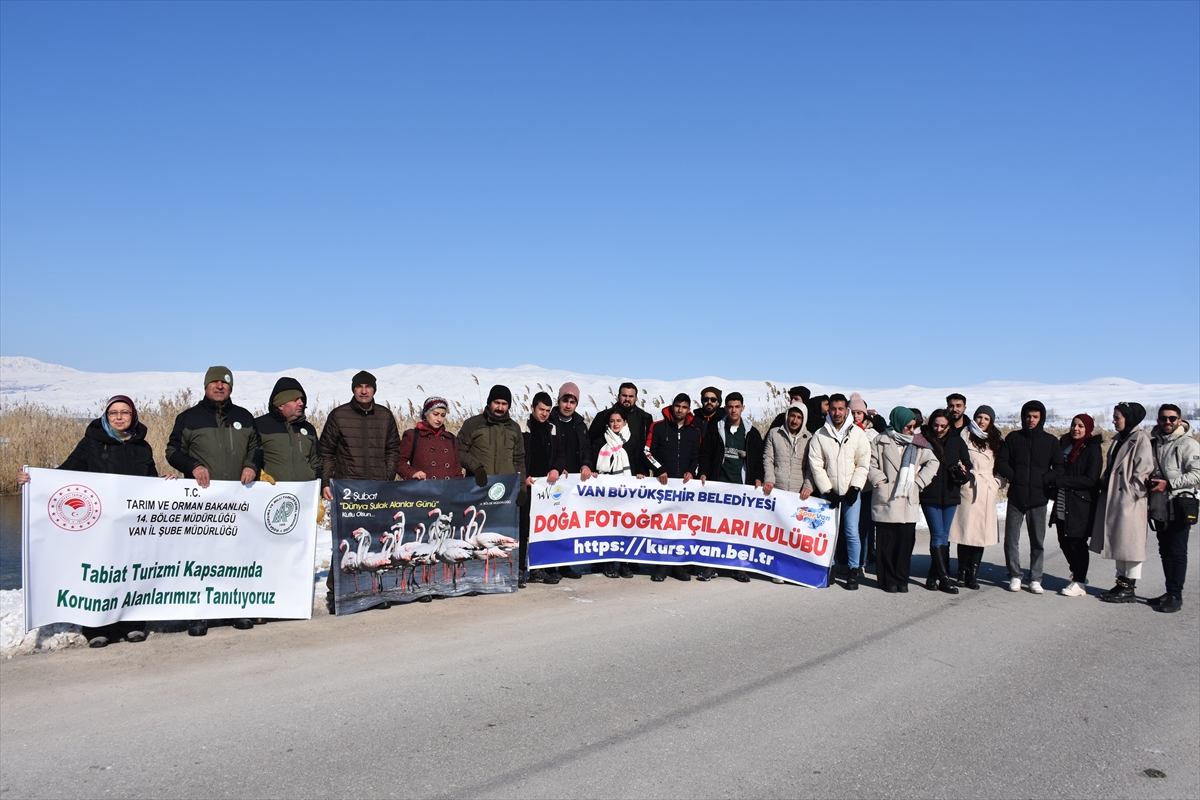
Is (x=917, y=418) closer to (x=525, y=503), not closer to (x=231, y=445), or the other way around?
(x=525, y=503)

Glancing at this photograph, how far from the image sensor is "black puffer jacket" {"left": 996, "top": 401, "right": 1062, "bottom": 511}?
923cm

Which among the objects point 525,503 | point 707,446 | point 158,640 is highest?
point 707,446

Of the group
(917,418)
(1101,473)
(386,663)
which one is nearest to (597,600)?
(386,663)

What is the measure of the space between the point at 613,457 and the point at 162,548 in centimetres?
482

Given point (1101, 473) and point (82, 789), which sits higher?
point (1101, 473)

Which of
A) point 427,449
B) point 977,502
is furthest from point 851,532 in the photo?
point 427,449

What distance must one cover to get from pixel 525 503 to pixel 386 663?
330 cm

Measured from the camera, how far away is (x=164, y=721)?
15.9ft

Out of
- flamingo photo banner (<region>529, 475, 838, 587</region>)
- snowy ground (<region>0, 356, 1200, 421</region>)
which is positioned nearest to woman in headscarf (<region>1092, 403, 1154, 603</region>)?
flamingo photo banner (<region>529, 475, 838, 587</region>)

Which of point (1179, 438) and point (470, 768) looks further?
point (1179, 438)

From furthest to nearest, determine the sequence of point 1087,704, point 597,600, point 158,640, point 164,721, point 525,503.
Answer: point 525,503, point 597,600, point 158,640, point 1087,704, point 164,721

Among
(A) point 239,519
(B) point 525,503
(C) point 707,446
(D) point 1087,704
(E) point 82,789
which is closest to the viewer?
(E) point 82,789

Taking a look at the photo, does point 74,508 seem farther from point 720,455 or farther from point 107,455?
point 720,455

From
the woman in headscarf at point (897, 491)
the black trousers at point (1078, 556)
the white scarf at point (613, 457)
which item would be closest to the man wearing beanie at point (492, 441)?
the white scarf at point (613, 457)
